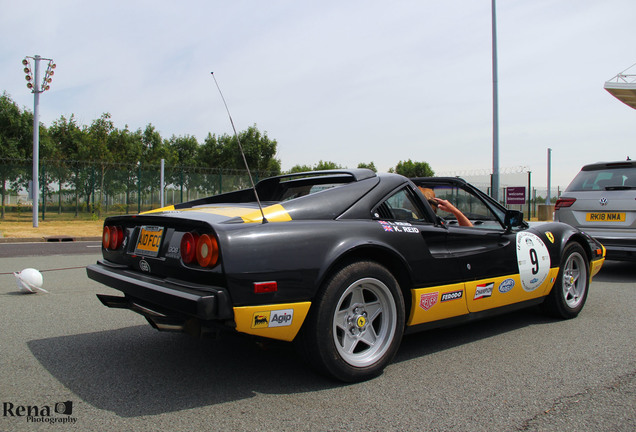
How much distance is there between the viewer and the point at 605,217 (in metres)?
6.91

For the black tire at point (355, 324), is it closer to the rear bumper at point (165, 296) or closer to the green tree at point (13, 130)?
the rear bumper at point (165, 296)

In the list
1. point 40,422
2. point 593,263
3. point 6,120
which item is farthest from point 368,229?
point 6,120

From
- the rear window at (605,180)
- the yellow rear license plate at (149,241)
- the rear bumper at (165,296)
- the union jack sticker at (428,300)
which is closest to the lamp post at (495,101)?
the rear window at (605,180)

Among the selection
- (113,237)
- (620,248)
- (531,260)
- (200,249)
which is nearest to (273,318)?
(200,249)

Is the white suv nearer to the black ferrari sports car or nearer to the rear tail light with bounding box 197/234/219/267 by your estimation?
the black ferrari sports car

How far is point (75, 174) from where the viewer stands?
21.4 metres

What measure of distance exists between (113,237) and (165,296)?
1.11m

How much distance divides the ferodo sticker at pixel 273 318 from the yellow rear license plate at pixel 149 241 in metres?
0.85

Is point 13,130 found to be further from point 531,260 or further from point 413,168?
point 413,168

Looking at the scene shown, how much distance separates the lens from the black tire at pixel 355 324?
2725 millimetres

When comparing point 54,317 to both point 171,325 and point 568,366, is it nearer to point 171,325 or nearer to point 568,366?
point 171,325

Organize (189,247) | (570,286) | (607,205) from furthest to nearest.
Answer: (607,205), (570,286), (189,247)

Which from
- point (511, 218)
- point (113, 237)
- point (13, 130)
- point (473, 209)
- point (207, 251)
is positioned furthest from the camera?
point (13, 130)

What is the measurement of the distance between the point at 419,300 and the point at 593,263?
2.74m
